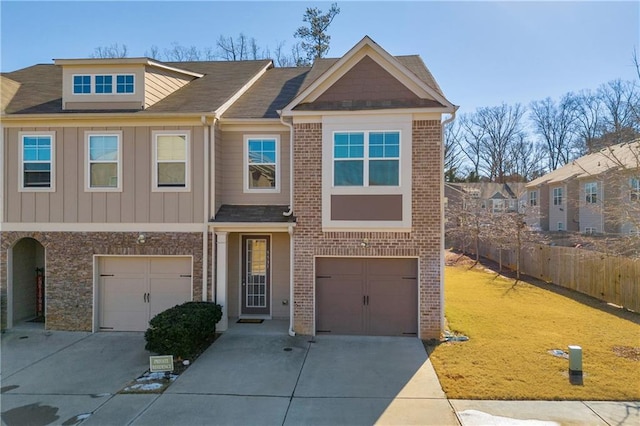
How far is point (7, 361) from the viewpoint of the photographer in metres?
8.59

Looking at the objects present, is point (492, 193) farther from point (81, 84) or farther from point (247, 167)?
point (81, 84)

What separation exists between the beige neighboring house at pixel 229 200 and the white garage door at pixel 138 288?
4 cm

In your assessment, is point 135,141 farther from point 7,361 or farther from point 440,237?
point 440,237

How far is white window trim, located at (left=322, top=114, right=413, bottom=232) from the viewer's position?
9.68 metres

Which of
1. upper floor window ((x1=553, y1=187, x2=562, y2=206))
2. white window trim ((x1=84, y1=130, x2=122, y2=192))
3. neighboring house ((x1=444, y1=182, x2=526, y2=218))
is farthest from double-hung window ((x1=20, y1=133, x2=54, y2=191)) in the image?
neighboring house ((x1=444, y1=182, x2=526, y2=218))

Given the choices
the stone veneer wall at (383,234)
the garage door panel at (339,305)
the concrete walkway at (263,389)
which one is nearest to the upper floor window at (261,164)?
the stone veneer wall at (383,234)

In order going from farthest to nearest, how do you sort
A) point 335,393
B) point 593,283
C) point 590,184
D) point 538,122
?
point 538,122 → point 590,184 → point 593,283 → point 335,393

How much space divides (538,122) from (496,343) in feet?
160

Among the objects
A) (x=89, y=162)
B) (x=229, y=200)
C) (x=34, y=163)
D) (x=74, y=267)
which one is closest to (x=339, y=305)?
(x=229, y=200)

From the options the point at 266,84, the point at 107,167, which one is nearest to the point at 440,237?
the point at 266,84

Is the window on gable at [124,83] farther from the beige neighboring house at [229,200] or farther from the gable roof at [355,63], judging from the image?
the gable roof at [355,63]

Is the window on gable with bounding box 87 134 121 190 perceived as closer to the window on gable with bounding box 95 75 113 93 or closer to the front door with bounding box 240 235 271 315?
the window on gable with bounding box 95 75 113 93

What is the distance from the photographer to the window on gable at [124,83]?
11016 millimetres

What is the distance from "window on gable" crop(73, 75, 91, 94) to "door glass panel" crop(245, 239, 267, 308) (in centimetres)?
636
